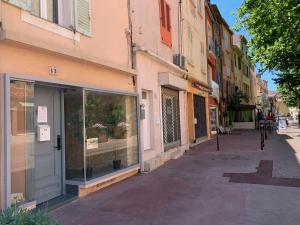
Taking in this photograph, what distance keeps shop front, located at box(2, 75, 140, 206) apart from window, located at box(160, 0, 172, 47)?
15.1 ft

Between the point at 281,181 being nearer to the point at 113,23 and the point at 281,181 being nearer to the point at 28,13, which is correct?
the point at 113,23

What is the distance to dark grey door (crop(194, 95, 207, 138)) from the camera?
1916cm

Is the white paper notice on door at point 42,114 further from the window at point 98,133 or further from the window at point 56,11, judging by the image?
the window at point 56,11

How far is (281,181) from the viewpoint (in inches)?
347

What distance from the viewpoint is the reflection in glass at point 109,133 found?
26.4 feet

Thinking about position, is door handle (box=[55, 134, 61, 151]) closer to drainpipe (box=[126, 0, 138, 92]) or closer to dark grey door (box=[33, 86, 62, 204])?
dark grey door (box=[33, 86, 62, 204])

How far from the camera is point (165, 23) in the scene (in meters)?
14.0

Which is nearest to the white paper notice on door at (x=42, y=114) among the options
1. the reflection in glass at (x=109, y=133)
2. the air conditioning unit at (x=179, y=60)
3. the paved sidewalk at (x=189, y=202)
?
the reflection in glass at (x=109, y=133)

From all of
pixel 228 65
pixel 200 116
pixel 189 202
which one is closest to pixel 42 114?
pixel 189 202

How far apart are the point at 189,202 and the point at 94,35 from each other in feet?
14.5

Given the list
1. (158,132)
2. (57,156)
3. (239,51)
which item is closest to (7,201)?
(57,156)

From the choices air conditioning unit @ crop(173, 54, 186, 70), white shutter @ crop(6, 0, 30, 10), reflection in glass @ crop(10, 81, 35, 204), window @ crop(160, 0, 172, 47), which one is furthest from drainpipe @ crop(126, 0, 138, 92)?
air conditioning unit @ crop(173, 54, 186, 70)

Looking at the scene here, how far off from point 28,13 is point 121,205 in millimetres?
3927

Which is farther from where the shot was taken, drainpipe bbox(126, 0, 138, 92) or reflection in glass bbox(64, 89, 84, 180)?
drainpipe bbox(126, 0, 138, 92)
